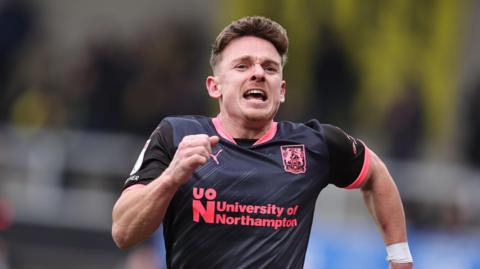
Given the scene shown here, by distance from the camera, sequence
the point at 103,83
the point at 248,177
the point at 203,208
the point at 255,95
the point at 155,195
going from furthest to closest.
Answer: the point at 103,83 → the point at 255,95 → the point at 248,177 → the point at 203,208 → the point at 155,195

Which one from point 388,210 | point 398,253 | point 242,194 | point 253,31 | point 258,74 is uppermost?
point 253,31

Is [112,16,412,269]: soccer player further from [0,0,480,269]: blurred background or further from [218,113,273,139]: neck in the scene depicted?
[0,0,480,269]: blurred background

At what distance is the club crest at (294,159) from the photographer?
22.4 feet

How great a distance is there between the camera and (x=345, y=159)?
7004 millimetres

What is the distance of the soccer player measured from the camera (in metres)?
6.58

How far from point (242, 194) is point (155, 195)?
0.63m

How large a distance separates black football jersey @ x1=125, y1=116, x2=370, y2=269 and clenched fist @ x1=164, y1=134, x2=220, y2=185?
0.41 metres

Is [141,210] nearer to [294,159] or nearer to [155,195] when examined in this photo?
[155,195]

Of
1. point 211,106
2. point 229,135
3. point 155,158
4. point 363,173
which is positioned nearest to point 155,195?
point 155,158

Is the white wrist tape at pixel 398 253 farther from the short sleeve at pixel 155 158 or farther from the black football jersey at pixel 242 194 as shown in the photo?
the short sleeve at pixel 155 158

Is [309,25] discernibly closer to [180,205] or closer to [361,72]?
[361,72]

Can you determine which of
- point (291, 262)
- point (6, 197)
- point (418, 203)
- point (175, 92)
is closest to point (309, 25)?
point (175, 92)

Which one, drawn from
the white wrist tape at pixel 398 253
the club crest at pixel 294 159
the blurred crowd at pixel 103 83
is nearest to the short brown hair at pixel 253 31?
the club crest at pixel 294 159

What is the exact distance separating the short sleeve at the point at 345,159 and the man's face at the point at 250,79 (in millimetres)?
372
